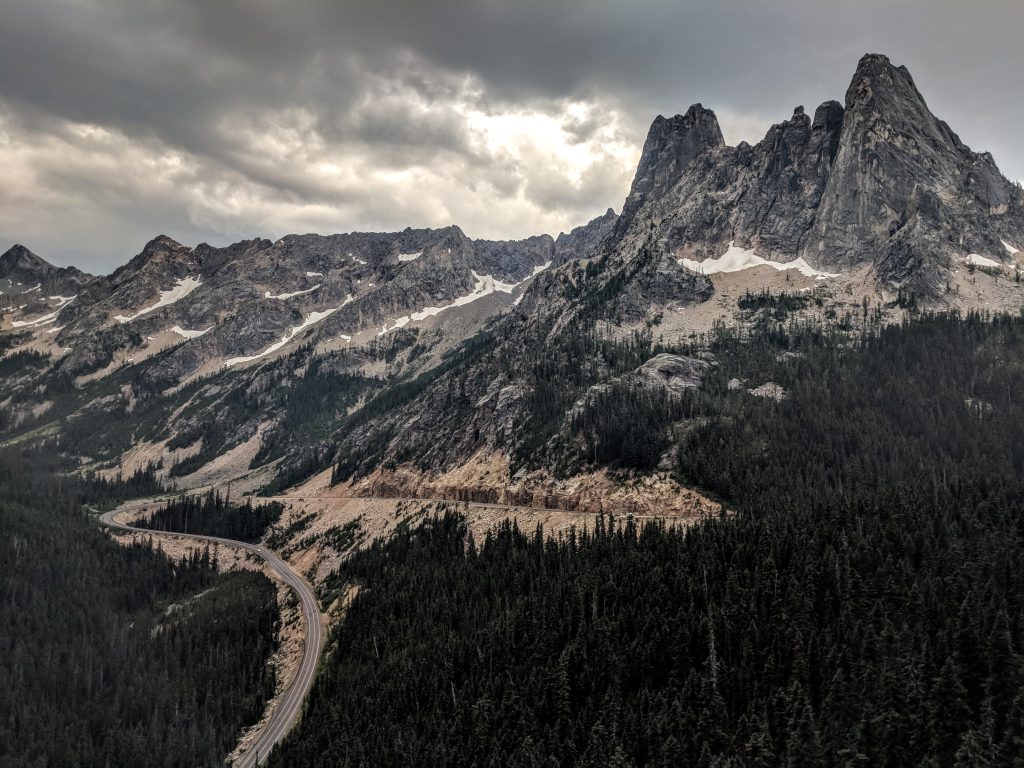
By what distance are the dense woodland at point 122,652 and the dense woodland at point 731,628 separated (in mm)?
18612

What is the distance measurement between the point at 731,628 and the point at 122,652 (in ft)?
365

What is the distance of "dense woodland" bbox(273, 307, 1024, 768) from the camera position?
50.8 metres

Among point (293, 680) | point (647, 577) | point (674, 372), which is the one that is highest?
point (674, 372)

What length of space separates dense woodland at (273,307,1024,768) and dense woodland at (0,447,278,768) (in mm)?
18612

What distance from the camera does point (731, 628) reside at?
6662 centimetres

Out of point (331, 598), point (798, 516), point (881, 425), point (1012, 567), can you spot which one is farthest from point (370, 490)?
point (1012, 567)

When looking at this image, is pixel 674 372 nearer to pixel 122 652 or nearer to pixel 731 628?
pixel 731 628

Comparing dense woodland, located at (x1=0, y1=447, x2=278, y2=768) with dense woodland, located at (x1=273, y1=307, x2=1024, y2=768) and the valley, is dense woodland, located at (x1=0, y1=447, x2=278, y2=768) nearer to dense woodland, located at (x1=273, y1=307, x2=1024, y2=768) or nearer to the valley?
the valley

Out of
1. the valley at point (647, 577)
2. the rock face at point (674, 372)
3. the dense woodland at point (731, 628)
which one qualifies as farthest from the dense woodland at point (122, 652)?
the rock face at point (674, 372)

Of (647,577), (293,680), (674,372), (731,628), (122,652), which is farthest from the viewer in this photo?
(674,372)

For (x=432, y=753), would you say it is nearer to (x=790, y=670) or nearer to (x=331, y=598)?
(x=790, y=670)

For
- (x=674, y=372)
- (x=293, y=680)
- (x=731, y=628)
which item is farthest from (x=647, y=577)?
(x=674, y=372)

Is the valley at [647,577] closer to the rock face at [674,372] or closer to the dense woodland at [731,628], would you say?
the dense woodland at [731,628]

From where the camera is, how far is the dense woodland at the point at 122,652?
84438 mm
